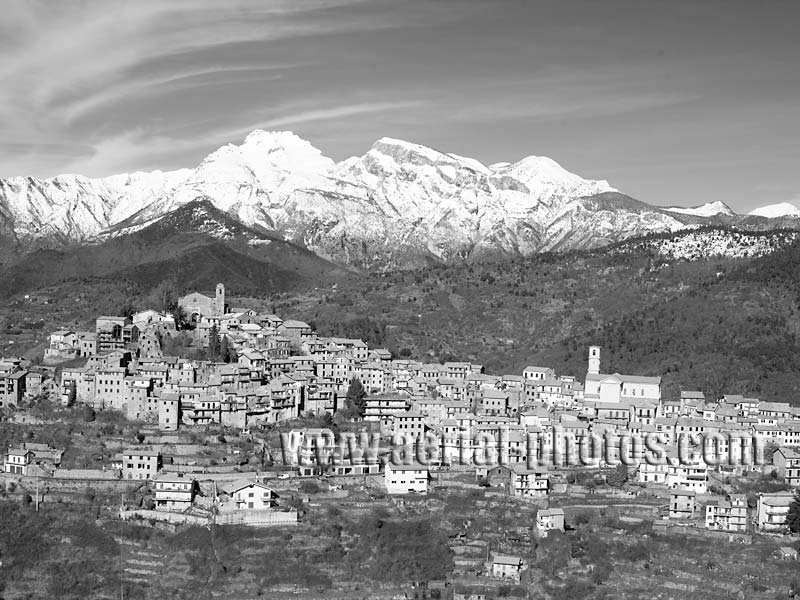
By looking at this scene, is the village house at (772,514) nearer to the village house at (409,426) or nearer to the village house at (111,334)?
the village house at (409,426)

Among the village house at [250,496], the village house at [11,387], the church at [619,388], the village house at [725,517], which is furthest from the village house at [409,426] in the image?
the village house at [11,387]

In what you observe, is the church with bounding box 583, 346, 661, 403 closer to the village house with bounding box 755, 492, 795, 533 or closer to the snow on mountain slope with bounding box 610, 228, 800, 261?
the village house with bounding box 755, 492, 795, 533

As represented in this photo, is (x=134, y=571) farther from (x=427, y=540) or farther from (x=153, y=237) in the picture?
(x=153, y=237)

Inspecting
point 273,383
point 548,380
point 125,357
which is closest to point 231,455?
point 273,383

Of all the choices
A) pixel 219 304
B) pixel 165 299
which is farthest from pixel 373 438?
pixel 165 299

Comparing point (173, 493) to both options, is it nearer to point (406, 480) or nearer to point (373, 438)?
point (406, 480)
